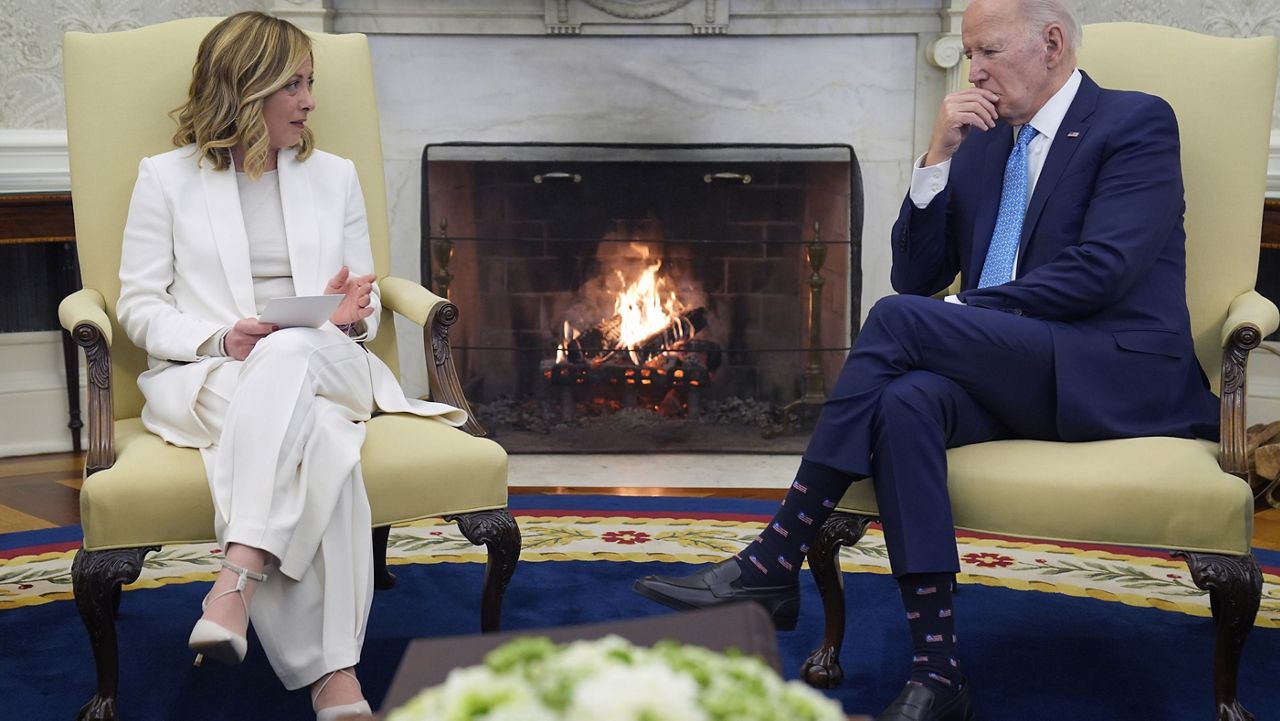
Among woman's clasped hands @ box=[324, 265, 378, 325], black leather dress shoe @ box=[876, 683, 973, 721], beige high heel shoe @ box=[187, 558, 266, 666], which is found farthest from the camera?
woman's clasped hands @ box=[324, 265, 378, 325]

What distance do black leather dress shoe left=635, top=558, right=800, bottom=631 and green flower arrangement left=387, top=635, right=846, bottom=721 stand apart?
4.06 feet

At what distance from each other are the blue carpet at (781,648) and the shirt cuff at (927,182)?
0.83 m

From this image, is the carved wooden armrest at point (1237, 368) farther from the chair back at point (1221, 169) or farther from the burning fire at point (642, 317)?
the burning fire at point (642, 317)

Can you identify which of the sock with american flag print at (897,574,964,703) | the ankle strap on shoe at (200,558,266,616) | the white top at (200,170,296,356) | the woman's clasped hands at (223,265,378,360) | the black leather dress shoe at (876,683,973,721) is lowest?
the black leather dress shoe at (876,683,973,721)

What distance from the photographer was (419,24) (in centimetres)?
411

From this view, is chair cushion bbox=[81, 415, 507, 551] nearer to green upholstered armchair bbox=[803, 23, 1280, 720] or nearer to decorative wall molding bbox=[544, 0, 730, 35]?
green upholstered armchair bbox=[803, 23, 1280, 720]

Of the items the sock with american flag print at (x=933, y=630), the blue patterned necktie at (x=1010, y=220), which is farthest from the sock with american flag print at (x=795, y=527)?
the blue patterned necktie at (x=1010, y=220)

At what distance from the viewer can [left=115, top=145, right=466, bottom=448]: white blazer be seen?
7.17 ft

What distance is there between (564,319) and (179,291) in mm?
2028

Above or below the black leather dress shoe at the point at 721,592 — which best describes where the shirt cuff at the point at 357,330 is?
above

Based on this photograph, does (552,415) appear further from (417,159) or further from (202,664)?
(202,664)

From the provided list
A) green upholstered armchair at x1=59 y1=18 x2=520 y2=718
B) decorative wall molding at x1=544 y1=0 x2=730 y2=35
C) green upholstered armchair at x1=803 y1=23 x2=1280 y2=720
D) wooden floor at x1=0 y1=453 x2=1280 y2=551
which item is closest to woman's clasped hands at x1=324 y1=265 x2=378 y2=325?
green upholstered armchair at x1=59 y1=18 x2=520 y2=718

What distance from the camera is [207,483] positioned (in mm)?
1929

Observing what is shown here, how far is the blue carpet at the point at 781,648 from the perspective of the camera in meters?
2.08
